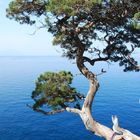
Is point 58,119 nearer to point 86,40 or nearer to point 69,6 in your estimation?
point 86,40

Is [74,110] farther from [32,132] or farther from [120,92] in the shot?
[120,92]

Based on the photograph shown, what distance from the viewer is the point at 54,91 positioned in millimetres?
23516

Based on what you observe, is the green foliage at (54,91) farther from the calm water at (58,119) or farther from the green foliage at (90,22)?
the calm water at (58,119)

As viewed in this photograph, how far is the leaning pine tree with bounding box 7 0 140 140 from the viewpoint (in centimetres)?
2066

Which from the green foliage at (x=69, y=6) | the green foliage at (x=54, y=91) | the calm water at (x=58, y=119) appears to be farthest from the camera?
the calm water at (x=58, y=119)

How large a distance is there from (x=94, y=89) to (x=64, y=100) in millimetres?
2256

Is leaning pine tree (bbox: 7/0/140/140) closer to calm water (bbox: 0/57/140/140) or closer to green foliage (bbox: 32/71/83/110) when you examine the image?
green foliage (bbox: 32/71/83/110)

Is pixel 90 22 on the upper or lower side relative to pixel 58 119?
upper

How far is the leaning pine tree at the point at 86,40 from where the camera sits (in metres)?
20.7

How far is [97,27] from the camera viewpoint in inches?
920

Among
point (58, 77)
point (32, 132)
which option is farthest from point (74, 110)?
point (32, 132)

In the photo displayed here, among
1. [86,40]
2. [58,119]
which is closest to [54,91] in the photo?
[86,40]

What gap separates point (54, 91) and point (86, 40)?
423cm

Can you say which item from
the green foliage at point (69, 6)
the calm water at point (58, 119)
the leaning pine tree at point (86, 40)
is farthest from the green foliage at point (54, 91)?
the calm water at point (58, 119)
